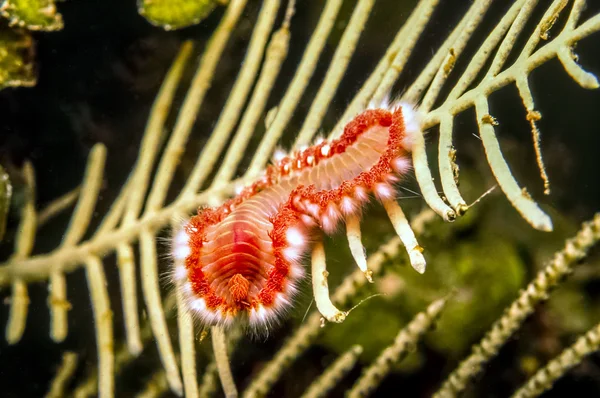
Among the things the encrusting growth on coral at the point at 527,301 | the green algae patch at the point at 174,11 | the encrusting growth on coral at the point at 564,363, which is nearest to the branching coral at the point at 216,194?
the encrusting growth on coral at the point at 527,301

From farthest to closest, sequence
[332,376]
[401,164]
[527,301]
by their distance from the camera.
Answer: [332,376]
[527,301]
[401,164]

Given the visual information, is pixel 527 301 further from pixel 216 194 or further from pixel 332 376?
pixel 216 194

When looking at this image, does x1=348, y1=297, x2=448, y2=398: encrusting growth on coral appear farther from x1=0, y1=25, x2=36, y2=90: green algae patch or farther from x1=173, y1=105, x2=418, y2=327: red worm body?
x1=0, y1=25, x2=36, y2=90: green algae patch

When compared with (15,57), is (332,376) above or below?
below

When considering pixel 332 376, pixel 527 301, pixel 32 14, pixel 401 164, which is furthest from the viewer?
pixel 332 376

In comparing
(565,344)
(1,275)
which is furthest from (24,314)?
(565,344)

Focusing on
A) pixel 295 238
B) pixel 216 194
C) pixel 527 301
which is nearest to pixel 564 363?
pixel 527 301

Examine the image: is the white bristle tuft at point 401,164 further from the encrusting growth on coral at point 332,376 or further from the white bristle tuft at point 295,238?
the encrusting growth on coral at point 332,376
